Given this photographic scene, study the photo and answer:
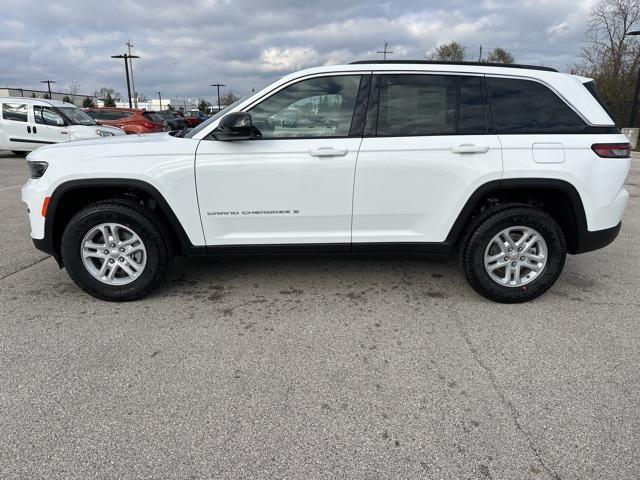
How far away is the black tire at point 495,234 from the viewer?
3.50 metres

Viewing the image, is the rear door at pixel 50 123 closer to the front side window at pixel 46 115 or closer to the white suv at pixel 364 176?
the front side window at pixel 46 115

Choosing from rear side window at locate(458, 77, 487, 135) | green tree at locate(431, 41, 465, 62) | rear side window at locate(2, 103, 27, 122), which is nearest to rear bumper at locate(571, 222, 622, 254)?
rear side window at locate(458, 77, 487, 135)

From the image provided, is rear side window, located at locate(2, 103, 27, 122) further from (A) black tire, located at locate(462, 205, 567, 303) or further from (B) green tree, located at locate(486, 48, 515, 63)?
(B) green tree, located at locate(486, 48, 515, 63)

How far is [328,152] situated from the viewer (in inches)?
132

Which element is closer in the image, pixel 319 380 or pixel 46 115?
pixel 319 380

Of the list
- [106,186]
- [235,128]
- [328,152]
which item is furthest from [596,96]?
[106,186]

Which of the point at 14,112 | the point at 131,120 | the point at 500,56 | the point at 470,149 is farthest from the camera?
the point at 500,56

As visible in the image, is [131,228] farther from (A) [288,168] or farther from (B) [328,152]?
(B) [328,152]

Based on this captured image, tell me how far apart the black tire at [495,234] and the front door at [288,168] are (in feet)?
3.36

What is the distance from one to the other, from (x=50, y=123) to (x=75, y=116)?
2.33ft

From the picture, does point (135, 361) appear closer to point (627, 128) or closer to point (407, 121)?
point (407, 121)

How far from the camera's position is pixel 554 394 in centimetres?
254

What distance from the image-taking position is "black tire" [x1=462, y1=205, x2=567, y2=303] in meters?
3.50

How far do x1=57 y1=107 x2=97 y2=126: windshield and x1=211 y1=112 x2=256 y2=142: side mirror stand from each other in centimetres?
1210
